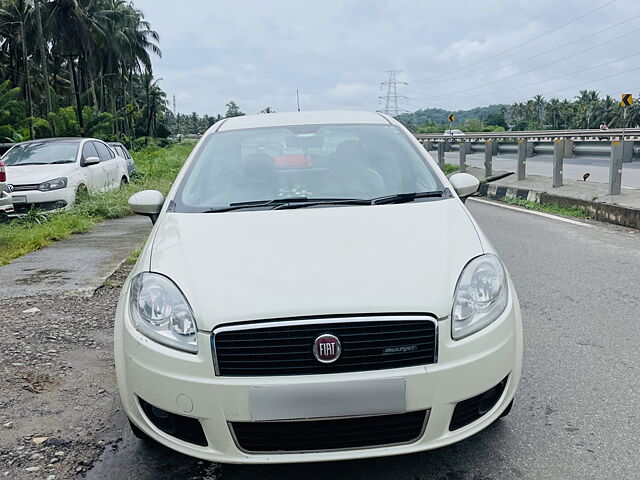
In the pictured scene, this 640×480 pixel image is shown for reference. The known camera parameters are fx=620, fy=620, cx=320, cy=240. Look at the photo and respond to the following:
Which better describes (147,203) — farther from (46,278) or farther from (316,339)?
(46,278)

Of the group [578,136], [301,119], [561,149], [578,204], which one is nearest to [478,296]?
[301,119]

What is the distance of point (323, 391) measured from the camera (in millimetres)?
2166

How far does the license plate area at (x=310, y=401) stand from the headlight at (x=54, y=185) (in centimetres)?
894

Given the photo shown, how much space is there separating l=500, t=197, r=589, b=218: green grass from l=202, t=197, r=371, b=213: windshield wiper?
25.4 feet

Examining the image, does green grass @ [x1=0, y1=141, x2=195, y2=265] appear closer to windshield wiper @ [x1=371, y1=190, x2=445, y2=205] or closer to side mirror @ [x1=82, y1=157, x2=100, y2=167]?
side mirror @ [x1=82, y1=157, x2=100, y2=167]

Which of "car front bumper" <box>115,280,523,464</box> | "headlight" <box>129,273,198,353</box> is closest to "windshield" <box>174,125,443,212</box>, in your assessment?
"headlight" <box>129,273,198,353</box>

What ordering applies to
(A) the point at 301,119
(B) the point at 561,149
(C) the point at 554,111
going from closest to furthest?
(A) the point at 301,119
(B) the point at 561,149
(C) the point at 554,111

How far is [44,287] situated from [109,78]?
59.5 metres

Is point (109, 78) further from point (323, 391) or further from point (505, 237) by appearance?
point (323, 391)

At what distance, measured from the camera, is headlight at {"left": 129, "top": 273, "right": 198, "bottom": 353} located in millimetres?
2312

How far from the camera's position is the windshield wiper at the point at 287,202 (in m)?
3.13

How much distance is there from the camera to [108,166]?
12.6 meters

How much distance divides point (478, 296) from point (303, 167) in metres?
1.52

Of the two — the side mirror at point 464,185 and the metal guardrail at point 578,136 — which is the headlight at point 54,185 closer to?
the side mirror at point 464,185
